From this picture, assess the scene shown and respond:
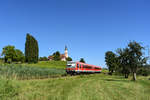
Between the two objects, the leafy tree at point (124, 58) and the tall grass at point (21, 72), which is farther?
the leafy tree at point (124, 58)

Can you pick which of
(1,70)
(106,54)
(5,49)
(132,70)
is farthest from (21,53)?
(132,70)

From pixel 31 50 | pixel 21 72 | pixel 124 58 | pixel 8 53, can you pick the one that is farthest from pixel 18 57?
pixel 124 58

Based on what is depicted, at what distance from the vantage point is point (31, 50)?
7981cm

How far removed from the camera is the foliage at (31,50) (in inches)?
3100

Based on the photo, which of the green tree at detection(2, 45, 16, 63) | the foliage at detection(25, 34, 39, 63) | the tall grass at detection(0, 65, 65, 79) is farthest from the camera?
the green tree at detection(2, 45, 16, 63)

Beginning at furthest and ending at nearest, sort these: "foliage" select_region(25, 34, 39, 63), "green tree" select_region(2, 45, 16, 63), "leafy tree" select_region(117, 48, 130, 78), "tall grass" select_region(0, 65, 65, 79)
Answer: "green tree" select_region(2, 45, 16, 63) → "foliage" select_region(25, 34, 39, 63) → "leafy tree" select_region(117, 48, 130, 78) → "tall grass" select_region(0, 65, 65, 79)

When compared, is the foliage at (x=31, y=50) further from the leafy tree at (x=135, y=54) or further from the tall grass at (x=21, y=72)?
the leafy tree at (x=135, y=54)

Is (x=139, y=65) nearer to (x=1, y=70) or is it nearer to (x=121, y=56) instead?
(x=121, y=56)

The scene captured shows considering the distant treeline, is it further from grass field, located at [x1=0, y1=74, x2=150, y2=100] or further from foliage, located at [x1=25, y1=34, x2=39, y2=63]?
foliage, located at [x1=25, y1=34, x2=39, y2=63]

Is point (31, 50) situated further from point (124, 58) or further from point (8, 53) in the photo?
point (124, 58)

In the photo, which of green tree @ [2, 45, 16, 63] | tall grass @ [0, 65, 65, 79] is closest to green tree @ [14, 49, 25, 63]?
green tree @ [2, 45, 16, 63]

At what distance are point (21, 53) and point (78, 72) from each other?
69800mm

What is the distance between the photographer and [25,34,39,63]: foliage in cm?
7874

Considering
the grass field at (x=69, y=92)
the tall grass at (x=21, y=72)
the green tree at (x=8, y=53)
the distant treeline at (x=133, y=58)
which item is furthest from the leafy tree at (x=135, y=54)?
the green tree at (x=8, y=53)
